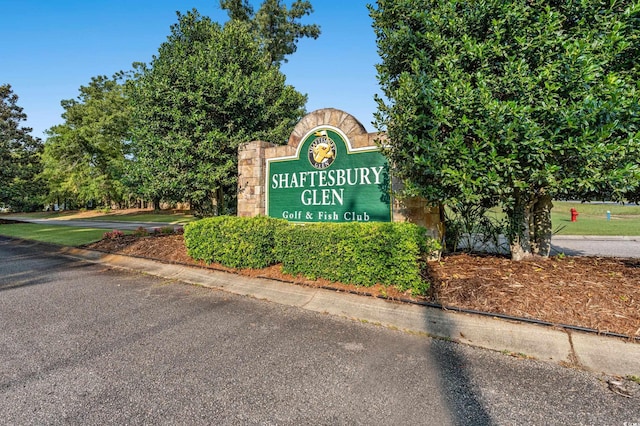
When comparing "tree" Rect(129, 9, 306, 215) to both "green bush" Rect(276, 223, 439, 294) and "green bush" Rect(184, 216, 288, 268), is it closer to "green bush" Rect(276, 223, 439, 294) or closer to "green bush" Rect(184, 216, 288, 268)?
"green bush" Rect(184, 216, 288, 268)

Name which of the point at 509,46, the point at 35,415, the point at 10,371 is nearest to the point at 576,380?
the point at 509,46

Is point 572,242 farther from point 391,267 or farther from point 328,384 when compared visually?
point 328,384

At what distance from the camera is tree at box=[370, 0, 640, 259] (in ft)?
11.1

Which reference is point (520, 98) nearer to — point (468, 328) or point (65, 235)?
point (468, 328)

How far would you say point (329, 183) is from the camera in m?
6.38

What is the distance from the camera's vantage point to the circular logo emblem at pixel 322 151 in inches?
250

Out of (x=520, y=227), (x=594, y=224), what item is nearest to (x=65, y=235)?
(x=520, y=227)

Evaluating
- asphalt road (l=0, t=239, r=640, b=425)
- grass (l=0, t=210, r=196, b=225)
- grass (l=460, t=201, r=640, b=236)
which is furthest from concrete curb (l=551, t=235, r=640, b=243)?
grass (l=0, t=210, r=196, b=225)

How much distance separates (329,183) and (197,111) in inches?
166

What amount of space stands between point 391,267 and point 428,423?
2.43 m

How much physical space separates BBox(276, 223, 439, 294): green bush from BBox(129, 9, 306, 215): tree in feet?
13.2

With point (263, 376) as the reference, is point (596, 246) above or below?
above

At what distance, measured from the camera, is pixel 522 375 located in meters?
2.67

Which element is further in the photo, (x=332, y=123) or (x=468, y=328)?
(x=332, y=123)
